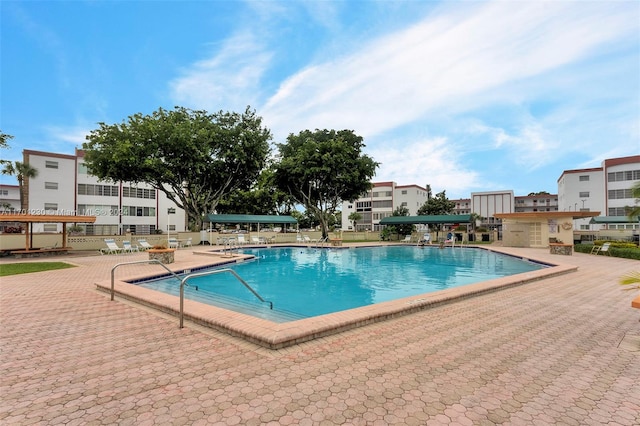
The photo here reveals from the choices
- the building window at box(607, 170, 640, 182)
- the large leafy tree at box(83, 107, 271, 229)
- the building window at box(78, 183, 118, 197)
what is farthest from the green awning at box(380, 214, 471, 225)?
the building window at box(78, 183, 118, 197)

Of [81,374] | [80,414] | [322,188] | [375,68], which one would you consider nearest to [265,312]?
[81,374]

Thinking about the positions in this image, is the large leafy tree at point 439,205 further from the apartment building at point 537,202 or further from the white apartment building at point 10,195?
the white apartment building at point 10,195

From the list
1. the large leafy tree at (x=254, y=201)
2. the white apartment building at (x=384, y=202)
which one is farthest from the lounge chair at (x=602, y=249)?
the white apartment building at (x=384, y=202)

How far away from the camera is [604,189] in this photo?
1783 inches

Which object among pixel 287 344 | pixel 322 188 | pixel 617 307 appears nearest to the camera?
pixel 287 344

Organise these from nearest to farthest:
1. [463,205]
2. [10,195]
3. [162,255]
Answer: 1. [162,255]
2. [10,195]
3. [463,205]

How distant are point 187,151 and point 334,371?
2585 centimetres

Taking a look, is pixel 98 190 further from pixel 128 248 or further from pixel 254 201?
pixel 128 248

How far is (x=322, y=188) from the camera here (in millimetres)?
34781

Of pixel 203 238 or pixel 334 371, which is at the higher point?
pixel 334 371

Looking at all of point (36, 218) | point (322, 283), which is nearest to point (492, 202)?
point (322, 283)

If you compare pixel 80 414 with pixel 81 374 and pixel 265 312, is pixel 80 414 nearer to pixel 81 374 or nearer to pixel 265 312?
pixel 81 374

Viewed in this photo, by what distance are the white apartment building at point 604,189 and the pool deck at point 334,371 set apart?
163ft

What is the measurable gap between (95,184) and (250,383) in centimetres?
4556
